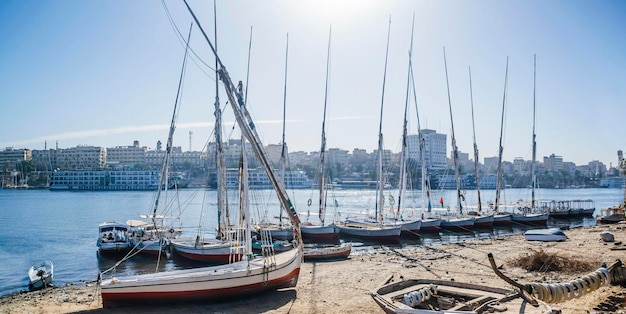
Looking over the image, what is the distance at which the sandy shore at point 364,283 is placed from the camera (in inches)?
648

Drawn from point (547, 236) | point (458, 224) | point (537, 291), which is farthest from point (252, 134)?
point (458, 224)

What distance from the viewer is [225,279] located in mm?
17312

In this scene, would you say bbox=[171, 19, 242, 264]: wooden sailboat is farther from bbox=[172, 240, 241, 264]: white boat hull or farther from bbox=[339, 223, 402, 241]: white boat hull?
bbox=[339, 223, 402, 241]: white boat hull

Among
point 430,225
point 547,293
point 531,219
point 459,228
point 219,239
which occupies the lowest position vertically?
point 459,228

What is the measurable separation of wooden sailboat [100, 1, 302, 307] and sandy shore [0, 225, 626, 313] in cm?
43

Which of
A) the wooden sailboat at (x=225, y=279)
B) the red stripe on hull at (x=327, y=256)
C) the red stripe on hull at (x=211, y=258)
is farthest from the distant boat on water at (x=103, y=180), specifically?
the wooden sailboat at (x=225, y=279)

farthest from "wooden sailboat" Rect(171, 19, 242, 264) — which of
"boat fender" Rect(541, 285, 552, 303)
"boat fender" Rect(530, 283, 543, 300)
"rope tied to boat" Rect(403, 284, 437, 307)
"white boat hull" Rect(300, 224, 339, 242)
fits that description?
"boat fender" Rect(541, 285, 552, 303)

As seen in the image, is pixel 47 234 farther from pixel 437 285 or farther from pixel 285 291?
pixel 437 285

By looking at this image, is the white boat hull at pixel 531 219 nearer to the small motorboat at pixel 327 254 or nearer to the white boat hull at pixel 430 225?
the white boat hull at pixel 430 225

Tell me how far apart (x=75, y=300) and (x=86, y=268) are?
13905 millimetres

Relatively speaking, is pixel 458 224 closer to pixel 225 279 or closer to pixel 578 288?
pixel 225 279

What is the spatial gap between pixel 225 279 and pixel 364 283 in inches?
258

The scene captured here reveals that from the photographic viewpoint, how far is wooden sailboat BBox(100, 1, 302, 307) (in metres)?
16.9

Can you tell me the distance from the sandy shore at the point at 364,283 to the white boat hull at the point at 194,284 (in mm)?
355
